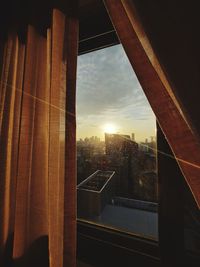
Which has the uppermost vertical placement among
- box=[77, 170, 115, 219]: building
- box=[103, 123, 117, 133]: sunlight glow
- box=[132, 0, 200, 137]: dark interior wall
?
box=[132, 0, 200, 137]: dark interior wall

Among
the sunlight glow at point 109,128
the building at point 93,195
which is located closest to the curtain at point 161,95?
the sunlight glow at point 109,128

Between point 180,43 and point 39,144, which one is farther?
point 39,144

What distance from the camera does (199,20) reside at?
581 mm

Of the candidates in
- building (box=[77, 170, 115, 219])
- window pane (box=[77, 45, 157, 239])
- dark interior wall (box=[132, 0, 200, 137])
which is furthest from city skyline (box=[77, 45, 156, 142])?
dark interior wall (box=[132, 0, 200, 137])

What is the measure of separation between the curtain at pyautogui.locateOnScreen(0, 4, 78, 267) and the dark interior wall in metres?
0.43

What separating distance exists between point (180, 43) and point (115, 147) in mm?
778

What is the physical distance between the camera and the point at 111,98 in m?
1.31

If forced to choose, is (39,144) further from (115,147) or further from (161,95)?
(161,95)

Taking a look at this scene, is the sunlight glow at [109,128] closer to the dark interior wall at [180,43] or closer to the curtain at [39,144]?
the curtain at [39,144]

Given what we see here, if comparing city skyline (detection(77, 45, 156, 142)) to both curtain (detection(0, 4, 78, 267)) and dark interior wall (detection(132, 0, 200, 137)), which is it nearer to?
curtain (detection(0, 4, 78, 267))

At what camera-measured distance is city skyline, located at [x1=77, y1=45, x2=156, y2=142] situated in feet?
3.81

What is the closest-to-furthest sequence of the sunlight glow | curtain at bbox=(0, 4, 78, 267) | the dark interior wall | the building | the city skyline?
the dark interior wall → curtain at bbox=(0, 4, 78, 267) → the city skyline → the sunlight glow → the building

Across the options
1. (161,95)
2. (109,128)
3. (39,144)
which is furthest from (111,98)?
(161,95)

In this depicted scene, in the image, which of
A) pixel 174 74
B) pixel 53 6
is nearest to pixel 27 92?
pixel 53 6
